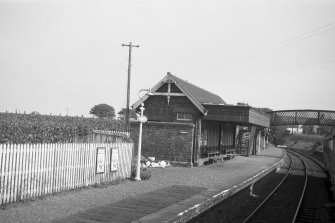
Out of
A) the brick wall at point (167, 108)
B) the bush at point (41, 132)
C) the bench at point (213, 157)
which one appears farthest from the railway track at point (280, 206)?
the bush at point (41, 132)

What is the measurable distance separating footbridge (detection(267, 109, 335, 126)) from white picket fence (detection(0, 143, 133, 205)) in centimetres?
3781

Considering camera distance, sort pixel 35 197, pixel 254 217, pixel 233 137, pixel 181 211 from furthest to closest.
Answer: pixel 233 137
pixel 254 217
pixel 35 197
pixel 181 211

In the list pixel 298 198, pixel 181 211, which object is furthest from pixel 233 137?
pixel 181 211

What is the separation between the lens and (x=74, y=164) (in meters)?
12.0

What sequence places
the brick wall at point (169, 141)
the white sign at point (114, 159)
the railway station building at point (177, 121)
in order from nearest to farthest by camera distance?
the white sign at point (114, 159) → the brick wall at point (169, 141) → the railway station building at point (177, 121)

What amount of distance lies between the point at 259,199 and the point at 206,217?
15.5 feet

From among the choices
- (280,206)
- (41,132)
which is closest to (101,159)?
(280,206)

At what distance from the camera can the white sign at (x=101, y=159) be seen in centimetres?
1319

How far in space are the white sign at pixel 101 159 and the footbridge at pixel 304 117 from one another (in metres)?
37.8

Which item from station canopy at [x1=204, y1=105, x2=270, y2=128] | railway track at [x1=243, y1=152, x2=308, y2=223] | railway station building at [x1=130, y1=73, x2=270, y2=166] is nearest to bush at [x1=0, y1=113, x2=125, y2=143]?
railway station building at [x1=130, y1=73, x2=270, y2=166]

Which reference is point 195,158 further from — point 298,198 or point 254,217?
point 254,217

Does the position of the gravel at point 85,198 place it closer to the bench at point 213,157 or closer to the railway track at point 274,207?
the railway track at point 274,207

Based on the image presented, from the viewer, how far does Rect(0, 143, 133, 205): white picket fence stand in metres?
9.23

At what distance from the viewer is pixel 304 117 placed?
47062 millimetres
